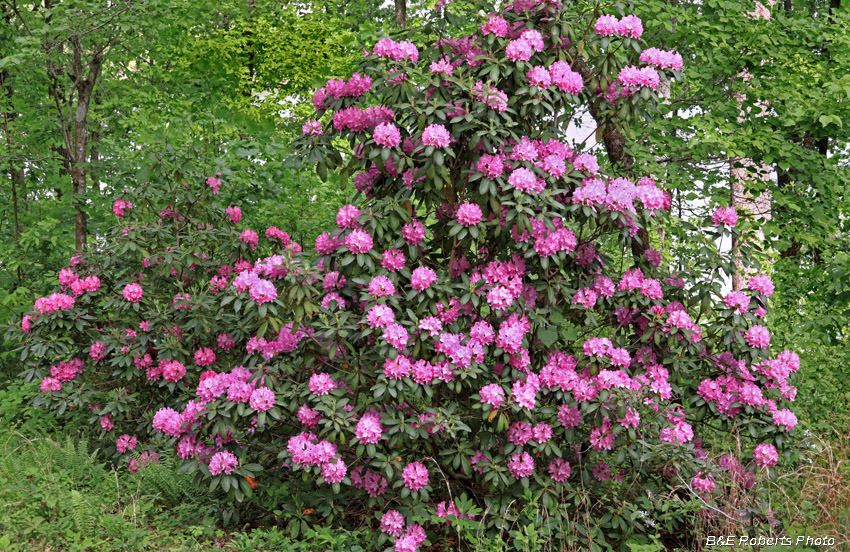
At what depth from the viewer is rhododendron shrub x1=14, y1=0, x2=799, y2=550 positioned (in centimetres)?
404

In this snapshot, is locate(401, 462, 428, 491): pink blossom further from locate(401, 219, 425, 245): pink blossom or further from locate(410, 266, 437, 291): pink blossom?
locate(401, 219, 425, 245): pink blossom

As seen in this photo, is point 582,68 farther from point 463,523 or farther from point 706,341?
point 463,523

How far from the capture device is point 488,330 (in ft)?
13.4

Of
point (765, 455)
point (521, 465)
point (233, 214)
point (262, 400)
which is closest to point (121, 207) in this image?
point (233, 214)

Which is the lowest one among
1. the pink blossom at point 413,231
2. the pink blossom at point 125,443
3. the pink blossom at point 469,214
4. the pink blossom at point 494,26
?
the pink blossom at point 125,443

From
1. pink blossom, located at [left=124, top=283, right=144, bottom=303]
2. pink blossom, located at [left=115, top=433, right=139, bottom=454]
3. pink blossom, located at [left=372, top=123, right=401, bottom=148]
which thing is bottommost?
pink blossom, located at [left=115, top=433, right=139, bottom=454]

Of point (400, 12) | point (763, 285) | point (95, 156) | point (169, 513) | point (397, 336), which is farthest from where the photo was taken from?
point (400, 12)

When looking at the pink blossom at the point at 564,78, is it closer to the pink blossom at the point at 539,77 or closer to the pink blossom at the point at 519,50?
the pink blossom at the point at 539,77

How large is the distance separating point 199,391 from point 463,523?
5.55 ft

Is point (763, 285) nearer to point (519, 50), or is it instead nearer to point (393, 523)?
point (519, 50)

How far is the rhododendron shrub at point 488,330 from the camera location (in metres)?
4.04

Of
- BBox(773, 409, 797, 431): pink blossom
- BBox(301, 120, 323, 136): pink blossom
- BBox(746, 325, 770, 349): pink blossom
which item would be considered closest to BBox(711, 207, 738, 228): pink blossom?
BBox(746, 325, 770, 349): pink blossom

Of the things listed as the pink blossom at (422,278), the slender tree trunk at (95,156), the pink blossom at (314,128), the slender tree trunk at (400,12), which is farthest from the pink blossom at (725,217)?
the slender tree trunk at (400,12)

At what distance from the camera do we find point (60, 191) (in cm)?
838
